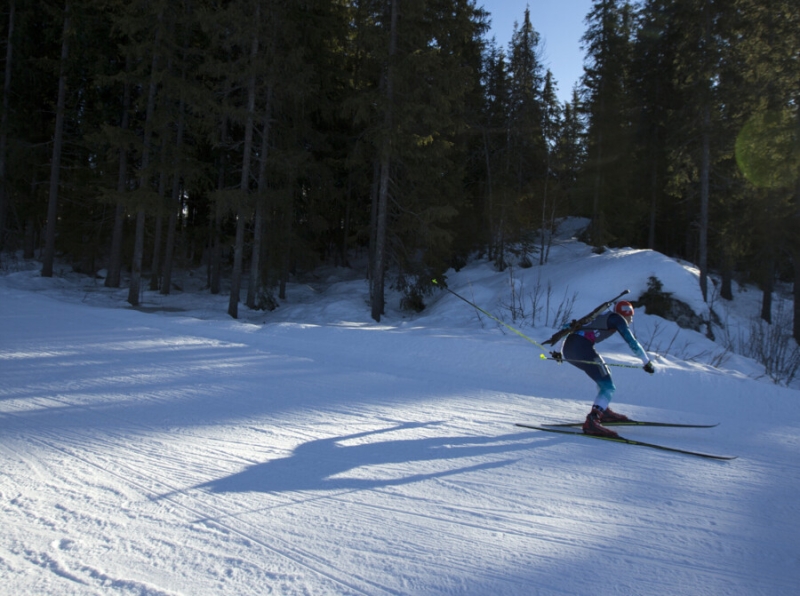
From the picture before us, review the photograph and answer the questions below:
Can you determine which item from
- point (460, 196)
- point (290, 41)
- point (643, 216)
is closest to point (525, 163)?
point (460, 196)

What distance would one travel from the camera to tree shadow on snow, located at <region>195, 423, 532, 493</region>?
429cm

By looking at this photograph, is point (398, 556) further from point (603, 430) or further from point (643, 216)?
point (643, 216)

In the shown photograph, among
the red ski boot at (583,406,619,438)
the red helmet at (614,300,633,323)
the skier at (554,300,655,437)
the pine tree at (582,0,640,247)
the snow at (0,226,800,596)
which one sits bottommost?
the snow at (0,226,800,596)

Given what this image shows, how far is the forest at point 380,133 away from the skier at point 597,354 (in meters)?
11.7

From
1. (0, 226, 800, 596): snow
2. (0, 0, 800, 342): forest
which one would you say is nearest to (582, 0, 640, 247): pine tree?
(0, 0, 800, 342): forest

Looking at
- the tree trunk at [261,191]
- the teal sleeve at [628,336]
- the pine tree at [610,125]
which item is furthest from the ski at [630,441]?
the pine tree at [610,125]

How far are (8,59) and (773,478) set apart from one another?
28283 millimetres

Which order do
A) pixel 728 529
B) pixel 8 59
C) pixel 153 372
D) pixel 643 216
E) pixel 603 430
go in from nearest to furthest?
pixel 728 529 < pixel 603 430 < pixel 153 372 < pixel 8 59 < pixel 643 216

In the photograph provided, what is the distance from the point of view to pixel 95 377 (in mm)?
7430

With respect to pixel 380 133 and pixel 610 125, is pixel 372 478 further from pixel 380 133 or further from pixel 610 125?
pixel 610 125

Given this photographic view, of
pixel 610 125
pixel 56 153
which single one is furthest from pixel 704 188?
pixel 56 153

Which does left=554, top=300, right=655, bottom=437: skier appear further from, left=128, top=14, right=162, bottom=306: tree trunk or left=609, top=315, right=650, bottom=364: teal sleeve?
left=128, top=14, right=162, bottom=306: tree trunk

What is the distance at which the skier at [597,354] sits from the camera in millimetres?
6031

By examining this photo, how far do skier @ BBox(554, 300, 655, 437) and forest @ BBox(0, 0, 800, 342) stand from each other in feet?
38.2
